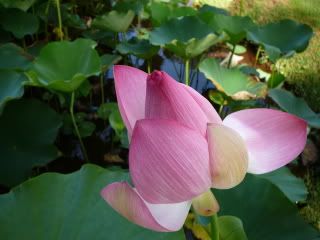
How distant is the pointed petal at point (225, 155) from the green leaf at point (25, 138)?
1.16 meters

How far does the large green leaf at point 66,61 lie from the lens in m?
1.51

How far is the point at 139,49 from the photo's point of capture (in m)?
A: 1.94

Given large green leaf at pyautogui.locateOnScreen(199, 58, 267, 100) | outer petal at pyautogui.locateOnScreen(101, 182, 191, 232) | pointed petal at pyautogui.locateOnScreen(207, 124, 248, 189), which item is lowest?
large green leaf at pyautogui.locateOnScreen(199, 58, 267, 100)

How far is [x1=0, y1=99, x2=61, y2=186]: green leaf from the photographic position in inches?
56.8

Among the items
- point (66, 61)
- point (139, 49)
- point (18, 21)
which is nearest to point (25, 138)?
point (66, 61)

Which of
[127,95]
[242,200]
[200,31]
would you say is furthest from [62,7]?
[127,95]

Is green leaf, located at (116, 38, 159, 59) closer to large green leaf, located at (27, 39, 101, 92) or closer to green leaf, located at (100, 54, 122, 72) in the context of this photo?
green leaf, located at (100, 54, 122, 72)

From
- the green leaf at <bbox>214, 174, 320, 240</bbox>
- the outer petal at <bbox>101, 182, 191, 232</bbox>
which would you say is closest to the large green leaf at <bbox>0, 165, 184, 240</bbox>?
the green leaf at <bbox>214, 174, 320, 240</bbox>

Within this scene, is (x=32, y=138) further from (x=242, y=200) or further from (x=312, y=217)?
(x=312, y=217)

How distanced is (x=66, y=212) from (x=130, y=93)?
0.45 meters

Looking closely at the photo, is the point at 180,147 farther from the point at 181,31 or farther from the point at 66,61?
the point at 181,31

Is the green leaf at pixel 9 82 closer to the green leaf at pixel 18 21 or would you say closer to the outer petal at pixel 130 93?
the green leaf at pixel 18 21

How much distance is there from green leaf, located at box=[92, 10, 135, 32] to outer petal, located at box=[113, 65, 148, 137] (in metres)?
1.56

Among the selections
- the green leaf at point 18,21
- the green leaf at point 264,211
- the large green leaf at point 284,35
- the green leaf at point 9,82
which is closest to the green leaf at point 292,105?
the large green leaf at point 284,35
